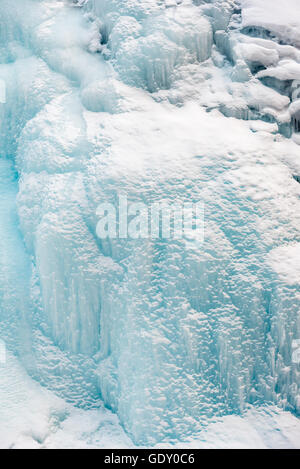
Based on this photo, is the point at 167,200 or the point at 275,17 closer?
the point at 167,200

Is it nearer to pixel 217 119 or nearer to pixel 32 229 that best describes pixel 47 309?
pixel 32 229

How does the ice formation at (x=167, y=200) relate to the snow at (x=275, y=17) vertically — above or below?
below

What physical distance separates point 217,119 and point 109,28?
125cm

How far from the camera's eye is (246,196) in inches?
171

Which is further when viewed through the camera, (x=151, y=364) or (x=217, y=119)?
(x=217, y=119)

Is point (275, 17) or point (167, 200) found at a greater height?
point (275, 17)

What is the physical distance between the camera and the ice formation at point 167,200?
4203mm

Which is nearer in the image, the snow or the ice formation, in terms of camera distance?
the ice formation

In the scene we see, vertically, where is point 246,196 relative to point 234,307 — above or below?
above

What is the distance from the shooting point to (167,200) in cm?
434

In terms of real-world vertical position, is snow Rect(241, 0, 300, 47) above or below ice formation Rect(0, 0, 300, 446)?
above

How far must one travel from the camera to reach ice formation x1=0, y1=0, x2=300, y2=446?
4203mm
